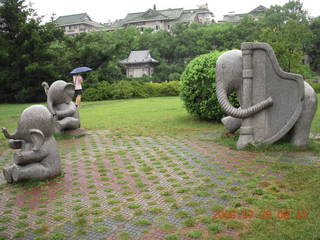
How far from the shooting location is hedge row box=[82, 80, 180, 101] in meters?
25.5

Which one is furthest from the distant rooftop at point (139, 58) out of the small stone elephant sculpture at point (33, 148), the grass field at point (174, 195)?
the small stone elephant sculpture at point (33, 148)

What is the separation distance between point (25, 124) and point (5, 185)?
1.12 metres

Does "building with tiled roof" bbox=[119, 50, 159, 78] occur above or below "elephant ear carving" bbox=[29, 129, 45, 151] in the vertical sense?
above

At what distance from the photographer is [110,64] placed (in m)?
29.1

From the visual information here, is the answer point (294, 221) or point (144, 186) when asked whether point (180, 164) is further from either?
point (294, 221)

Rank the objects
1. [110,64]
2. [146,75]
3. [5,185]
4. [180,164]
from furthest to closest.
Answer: [146,75]
[110,64]
[180,164]
[5,185]

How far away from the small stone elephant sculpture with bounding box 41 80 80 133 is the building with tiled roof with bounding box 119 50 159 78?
31991mm

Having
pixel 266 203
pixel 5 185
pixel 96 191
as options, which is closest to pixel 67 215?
pixel 96 191

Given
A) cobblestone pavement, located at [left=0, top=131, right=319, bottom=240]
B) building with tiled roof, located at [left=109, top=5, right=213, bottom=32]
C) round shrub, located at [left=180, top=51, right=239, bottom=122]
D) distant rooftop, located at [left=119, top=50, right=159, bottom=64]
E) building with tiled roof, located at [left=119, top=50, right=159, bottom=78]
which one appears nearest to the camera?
cobblestone pavement, located at [left=0, top=131, right=319, bottom=240]

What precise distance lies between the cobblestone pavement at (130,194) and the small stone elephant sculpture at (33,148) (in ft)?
0.58

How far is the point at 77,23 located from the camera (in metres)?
72.2

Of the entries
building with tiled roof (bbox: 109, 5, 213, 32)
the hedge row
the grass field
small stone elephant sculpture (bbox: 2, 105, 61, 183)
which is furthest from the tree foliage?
building with tiled roof (bbox: 109, 5, 213, 32)

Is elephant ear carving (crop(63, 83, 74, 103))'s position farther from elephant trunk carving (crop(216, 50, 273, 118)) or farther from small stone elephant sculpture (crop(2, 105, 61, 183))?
elephant trunk carving (crop(216, 50, 273, 118))

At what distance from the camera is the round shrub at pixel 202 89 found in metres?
10.5
